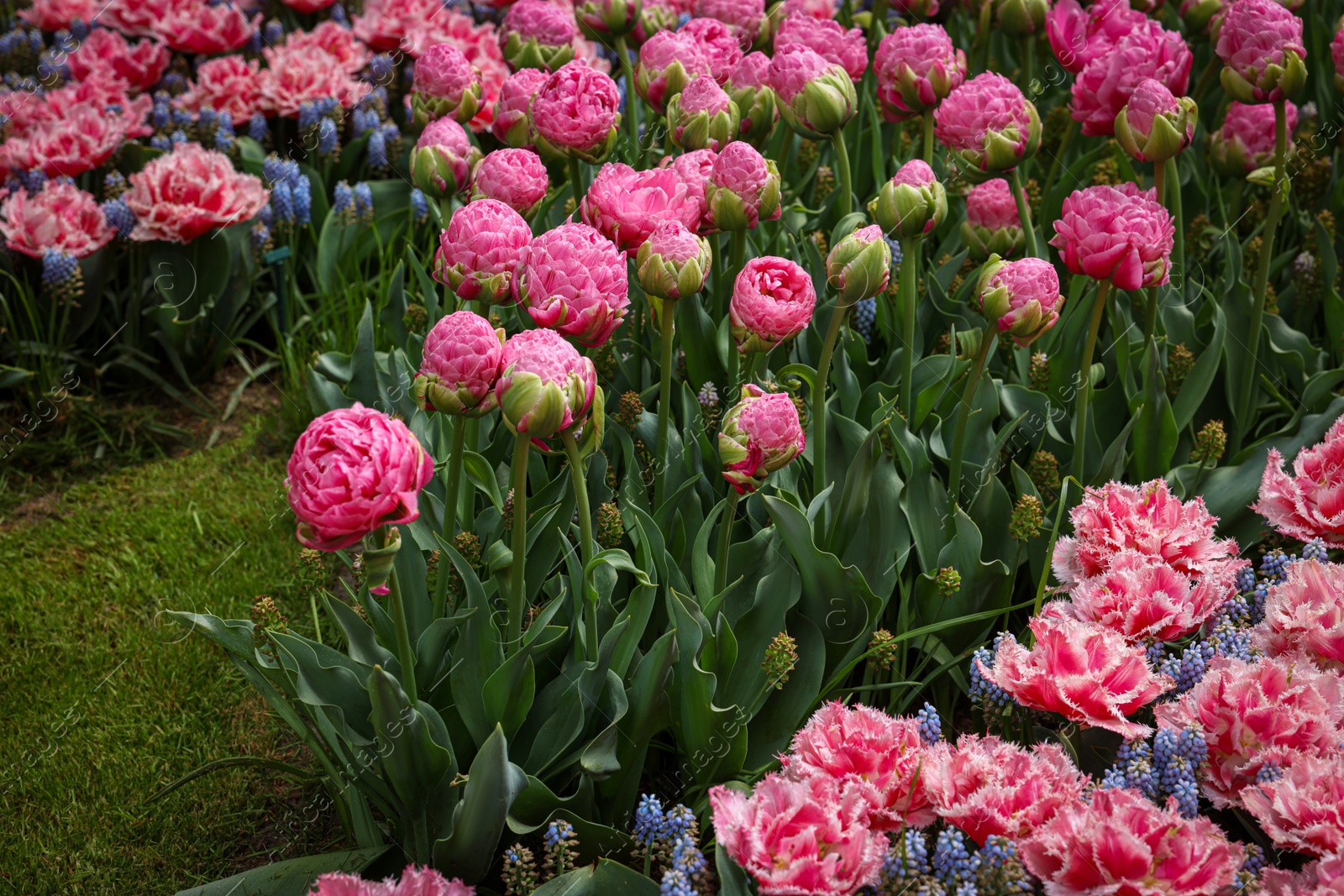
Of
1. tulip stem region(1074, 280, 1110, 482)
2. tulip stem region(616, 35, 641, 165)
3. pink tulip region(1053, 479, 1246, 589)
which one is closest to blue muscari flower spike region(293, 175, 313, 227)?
tulip stem region(616, 35, 641, 165)

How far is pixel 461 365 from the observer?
1.40 metres

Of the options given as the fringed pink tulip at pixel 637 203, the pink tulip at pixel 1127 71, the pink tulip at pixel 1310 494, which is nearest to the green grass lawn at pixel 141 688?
the fringed pink tulip at pixel 637 203

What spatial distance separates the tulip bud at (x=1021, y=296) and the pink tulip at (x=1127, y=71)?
0.66 meters

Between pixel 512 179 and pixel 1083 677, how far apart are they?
118 cm

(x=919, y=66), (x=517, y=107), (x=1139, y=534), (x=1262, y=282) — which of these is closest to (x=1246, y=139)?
(x=1262, y=282)

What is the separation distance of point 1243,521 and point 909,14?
1642 millimetres

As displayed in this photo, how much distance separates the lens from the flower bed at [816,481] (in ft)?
4.48

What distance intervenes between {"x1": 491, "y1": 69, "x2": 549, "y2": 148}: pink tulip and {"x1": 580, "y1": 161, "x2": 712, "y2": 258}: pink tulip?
0.44m

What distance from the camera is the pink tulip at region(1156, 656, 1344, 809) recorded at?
139 cm

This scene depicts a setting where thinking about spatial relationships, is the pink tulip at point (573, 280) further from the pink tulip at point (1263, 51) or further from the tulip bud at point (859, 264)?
the pink tulip at point (1263, 51)

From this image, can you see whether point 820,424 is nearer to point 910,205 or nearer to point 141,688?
point 910,205

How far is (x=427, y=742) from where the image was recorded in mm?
1508

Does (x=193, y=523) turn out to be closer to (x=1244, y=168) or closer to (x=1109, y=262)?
(x=1109, y=262)

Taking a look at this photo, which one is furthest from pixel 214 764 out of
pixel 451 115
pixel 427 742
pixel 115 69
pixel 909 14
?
pixel 115 69
